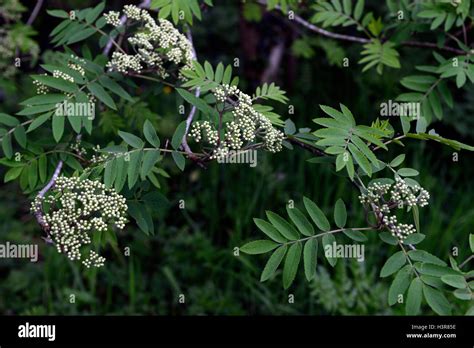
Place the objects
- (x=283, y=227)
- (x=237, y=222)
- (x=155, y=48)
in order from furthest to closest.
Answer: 1. (x=237, y=222)
2. (x=155, y=48)
3. (x=283, y=227)

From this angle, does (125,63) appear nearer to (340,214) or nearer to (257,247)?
(257,247)

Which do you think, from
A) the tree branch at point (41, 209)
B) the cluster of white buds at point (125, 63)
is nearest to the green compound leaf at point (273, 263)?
the tree branch at point (41, 209)

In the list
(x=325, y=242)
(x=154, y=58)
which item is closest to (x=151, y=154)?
(x=154, y=58)

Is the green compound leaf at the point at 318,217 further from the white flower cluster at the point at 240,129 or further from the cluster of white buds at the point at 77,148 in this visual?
the cluster of white buds at the point at 77,148

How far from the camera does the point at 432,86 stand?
3035 millimetres

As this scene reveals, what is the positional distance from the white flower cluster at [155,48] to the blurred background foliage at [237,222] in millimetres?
766

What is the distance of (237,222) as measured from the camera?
4113mm

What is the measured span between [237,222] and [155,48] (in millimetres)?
1834

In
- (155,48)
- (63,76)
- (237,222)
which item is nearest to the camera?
(63,76)

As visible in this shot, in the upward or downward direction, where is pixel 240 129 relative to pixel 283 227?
upward

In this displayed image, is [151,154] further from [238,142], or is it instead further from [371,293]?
[371,293]

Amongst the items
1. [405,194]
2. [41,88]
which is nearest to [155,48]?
[41,88]

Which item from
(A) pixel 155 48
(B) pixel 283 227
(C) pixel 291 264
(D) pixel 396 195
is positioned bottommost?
(C) pixel 291 264

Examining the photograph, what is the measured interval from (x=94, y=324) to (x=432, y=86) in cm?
205
